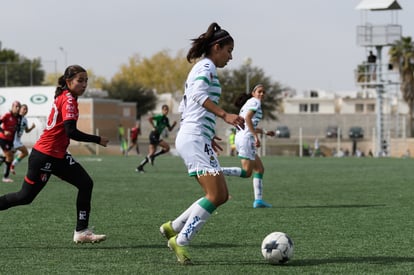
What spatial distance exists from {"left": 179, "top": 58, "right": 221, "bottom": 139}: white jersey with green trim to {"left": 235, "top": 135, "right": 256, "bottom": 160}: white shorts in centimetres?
600

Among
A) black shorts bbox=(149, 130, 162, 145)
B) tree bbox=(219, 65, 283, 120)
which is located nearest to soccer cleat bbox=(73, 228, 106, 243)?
black shorts bbox=(149, 130, 162, 145)

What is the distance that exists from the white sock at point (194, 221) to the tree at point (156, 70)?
11484 centimetres

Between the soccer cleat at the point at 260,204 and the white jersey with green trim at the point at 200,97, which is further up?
the white jersey with green trim at the point at 200,97

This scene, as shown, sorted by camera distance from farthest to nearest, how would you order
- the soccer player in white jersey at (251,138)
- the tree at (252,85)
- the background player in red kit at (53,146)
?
the tree at (252,85) → the soccer player in white jersey at (251,138) → the background player in red kit at (53,146)

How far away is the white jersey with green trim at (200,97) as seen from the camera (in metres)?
7.71

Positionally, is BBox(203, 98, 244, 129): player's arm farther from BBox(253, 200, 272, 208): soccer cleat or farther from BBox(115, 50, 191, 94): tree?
BBox(115, 50, 191, 94): tree


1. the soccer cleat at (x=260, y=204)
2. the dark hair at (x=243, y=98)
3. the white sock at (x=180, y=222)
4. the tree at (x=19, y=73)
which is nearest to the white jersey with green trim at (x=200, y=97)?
the white sock at (x=180, y=222)

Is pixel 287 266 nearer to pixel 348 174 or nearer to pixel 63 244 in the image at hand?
pixel 63 244

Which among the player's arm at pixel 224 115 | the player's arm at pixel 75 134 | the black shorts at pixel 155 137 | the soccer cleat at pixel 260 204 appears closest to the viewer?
the player's arm at pixel 224 115

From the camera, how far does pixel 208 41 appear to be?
7.91 metres

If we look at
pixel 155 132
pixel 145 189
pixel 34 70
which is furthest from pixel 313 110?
pixel 145 189

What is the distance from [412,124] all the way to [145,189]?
60.6 metres

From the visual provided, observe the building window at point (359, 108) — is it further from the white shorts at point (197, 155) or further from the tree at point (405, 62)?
the white shorts at point (197, 155)

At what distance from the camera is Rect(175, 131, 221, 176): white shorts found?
25.5 ft
